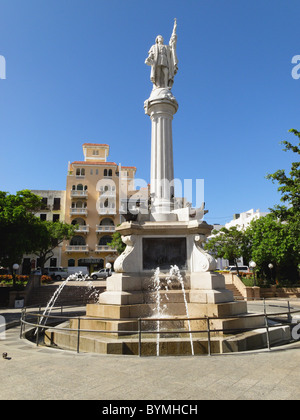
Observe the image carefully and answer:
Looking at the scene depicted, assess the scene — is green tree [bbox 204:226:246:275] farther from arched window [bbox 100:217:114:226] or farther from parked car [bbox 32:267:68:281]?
arched window [bbox 100:217:114:226]

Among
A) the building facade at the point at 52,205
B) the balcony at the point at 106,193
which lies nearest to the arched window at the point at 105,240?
the balcony at the point at 106,193

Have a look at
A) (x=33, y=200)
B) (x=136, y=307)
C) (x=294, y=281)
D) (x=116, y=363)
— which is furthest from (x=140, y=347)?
(x=33, y=200)

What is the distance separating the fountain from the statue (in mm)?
1068

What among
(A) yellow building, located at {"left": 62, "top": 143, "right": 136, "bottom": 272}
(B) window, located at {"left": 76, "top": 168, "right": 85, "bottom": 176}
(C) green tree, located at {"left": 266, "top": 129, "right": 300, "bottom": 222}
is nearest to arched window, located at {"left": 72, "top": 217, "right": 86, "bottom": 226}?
(A) yellow building, located at {"left": 62, "top": 143, "right": 136, "bottom": 272}

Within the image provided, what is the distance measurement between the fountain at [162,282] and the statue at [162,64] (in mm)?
1068

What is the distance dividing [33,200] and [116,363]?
38.5m

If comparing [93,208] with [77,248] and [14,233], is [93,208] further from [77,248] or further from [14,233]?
[14,233]

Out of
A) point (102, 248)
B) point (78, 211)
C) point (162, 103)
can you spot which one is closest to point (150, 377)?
point (162, 103)

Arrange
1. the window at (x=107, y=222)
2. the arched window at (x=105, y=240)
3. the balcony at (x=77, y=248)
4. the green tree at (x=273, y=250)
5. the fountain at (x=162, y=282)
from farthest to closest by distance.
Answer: the window at (x=107, y=222) < the arched window at (x=105, y=240) < the balcony at (x=77, y=248) < the green tree at (x=273, y=250) < the fountain at (x=162, y=282)

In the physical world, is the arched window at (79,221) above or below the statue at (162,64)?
below

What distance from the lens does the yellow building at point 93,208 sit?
4900cm

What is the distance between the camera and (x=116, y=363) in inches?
227

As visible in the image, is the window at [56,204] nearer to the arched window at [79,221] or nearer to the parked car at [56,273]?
the arched window at [79,221]

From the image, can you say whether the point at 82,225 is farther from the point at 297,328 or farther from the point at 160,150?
the point at 297,328
